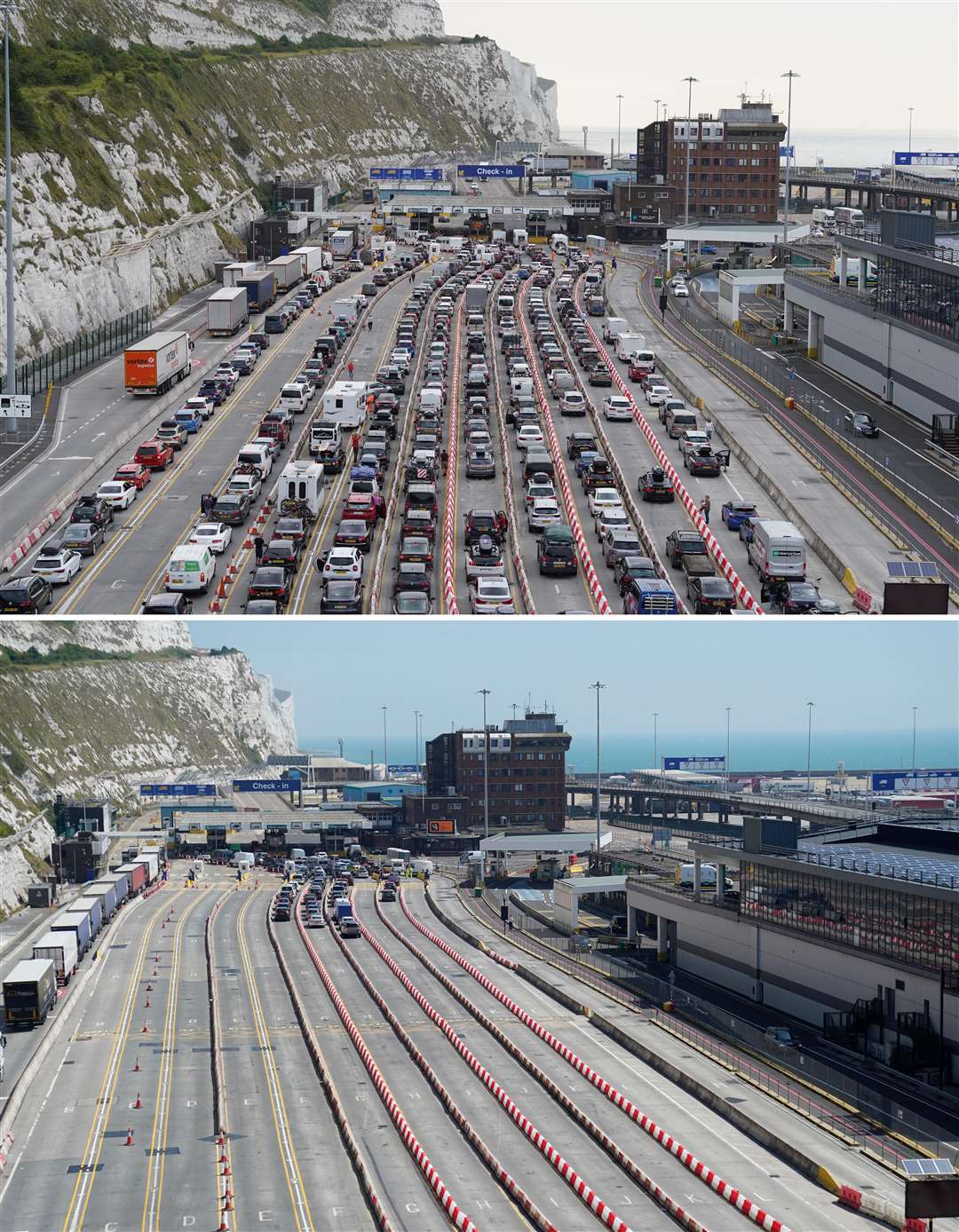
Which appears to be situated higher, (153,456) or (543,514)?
(153,456)

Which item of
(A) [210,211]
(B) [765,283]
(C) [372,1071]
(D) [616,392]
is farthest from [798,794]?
(C) [372,1071]

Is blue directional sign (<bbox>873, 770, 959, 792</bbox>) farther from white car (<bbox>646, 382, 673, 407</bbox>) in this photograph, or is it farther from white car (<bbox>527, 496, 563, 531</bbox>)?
white car (<bbox>527, 496, 563, 531</bbox>)

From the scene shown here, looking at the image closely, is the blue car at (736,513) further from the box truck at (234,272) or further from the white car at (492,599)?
the box truck at (234,272)

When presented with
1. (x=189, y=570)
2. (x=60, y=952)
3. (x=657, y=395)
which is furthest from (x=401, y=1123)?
(x=657, y=395)

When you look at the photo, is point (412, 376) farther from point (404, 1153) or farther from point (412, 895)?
point (404, 1153)

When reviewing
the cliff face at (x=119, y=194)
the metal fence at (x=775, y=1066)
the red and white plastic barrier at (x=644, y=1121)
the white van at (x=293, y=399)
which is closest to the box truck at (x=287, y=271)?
the cliff face at (x=119, y=194)

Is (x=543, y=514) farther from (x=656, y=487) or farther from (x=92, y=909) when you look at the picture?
(x=92, y=909)
